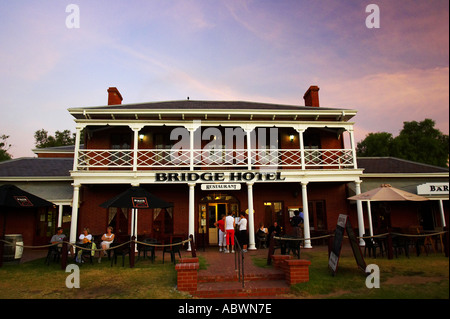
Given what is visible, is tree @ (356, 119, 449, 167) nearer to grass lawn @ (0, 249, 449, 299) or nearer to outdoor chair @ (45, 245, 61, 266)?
grass lawn @ (0, 249, 449, 299)

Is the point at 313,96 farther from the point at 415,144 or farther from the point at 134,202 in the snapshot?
the point at 415,144

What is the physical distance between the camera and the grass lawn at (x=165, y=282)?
17.3ft

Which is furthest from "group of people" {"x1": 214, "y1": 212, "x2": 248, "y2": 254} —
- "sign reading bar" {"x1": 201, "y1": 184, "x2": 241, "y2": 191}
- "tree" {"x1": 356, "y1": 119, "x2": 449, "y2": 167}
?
"tree" {"x1": 356, "y1": 119, "x2": 449, "y2": 167}

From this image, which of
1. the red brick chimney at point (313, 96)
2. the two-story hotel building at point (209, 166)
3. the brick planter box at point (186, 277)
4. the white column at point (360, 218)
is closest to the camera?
the brick planter box at point (186, 277)

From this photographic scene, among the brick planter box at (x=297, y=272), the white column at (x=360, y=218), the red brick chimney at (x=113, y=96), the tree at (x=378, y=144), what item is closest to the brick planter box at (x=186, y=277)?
the brick planter box at (x=297, y=272)

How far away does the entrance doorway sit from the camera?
14.6 metres

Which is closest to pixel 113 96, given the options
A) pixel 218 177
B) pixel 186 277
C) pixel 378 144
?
pixel 218 177

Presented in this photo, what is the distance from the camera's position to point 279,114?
45.7 feet

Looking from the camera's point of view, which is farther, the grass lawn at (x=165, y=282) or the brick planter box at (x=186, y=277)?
the brick planter box at (x=186, y=277)

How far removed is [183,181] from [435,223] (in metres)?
13.3

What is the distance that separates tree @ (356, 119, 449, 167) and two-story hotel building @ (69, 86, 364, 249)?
85.8ft

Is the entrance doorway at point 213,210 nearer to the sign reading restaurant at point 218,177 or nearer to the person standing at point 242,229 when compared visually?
the sign reading restaurant at point 218,177

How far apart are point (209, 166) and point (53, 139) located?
3648cm

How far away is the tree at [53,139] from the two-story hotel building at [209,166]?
2906cm
